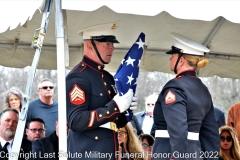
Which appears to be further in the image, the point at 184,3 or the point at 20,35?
the point at 20,35

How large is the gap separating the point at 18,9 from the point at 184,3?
1291 millimetres

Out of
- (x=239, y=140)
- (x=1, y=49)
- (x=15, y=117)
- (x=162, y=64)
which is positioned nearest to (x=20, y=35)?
(x=1, y=49)

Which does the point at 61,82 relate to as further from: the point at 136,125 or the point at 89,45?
the point at 136,125

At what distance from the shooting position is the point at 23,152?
270 inches

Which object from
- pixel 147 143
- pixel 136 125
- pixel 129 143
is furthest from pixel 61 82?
pixel 136 125

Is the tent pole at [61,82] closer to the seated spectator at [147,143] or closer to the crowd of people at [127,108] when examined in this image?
the crowd of people at [127,108]

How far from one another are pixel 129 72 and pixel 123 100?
1.80 feet

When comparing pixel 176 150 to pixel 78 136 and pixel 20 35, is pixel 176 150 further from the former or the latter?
pixel 20 35

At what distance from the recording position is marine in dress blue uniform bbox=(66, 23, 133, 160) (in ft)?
17.2

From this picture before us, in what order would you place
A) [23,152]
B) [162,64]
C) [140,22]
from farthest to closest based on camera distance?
[162,64], [23,152], [140,22]

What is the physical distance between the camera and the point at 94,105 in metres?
5.41

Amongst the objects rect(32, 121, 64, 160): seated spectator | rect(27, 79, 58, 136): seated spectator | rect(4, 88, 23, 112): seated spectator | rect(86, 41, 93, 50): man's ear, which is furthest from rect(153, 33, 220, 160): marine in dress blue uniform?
rect(4, 88, 23, 112): seated spectator

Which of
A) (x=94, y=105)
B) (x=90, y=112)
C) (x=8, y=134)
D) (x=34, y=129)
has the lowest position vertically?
(x=90, y=112)

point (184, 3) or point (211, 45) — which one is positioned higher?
point (211, 45)
